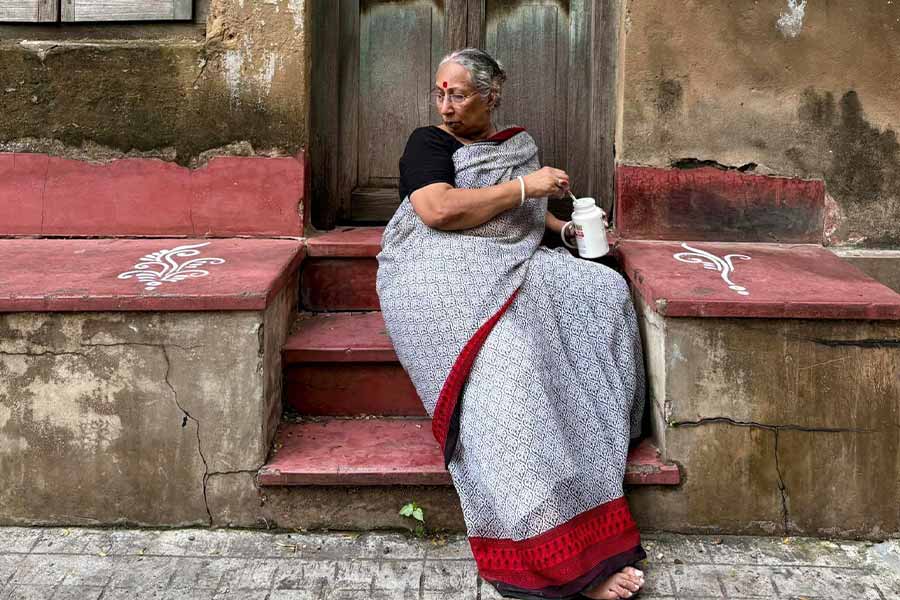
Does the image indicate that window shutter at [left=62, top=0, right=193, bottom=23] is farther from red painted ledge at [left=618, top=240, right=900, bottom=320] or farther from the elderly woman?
red painted ledge at [left=618, top=240, right=900, bottom=320]

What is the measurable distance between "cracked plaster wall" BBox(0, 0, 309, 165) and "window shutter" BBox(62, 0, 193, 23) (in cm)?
16

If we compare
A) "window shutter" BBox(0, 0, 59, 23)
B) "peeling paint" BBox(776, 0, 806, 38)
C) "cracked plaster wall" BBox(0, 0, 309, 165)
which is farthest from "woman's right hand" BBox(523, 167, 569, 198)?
"window shutter" BBox(0, 0, 59, 23)

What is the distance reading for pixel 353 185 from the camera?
13.0ft

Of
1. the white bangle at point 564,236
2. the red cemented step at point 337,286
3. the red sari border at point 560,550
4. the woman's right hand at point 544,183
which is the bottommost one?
the red sari border at point 560,550

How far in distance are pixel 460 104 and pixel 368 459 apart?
1268 mm

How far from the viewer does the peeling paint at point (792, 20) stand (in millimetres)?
3375

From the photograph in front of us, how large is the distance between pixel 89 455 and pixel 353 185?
69.8 inches

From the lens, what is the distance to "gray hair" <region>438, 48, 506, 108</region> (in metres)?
2.99

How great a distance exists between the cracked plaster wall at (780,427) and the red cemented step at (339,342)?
3.32ft

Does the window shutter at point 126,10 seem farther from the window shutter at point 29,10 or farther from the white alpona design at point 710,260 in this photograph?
the white alpona design at point 710,260

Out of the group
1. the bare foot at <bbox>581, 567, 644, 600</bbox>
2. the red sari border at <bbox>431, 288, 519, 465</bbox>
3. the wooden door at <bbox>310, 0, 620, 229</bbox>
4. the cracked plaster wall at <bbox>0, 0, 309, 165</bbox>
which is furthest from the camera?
the wooden door at <bbox>310, 0, 620, 229</bbox>

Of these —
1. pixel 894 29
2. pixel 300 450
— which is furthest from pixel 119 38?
pixel 894 29

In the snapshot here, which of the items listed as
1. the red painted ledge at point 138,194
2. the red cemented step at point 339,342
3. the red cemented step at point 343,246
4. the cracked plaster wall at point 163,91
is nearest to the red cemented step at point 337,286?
the red cemented step at point 343,246

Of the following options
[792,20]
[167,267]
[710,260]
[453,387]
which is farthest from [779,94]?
[167,267]
